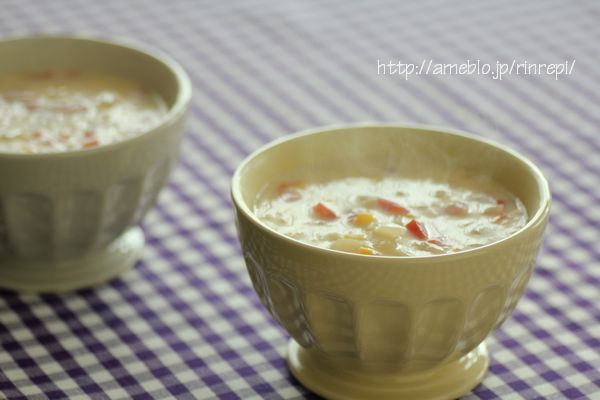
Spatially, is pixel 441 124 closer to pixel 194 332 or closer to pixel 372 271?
pixel 194 332

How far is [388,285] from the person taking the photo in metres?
1.04

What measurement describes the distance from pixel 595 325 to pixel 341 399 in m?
0.37

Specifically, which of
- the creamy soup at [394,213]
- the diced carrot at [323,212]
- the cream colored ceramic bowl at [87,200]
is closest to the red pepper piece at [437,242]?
the creamy soup at [394,213]

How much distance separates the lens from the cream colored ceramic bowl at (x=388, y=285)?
3.41ft

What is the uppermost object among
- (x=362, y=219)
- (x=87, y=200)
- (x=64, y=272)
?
(x=362, y=219)

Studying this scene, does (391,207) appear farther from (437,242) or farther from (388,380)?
(388,380)

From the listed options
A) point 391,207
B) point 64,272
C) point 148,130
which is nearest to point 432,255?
point 391,207

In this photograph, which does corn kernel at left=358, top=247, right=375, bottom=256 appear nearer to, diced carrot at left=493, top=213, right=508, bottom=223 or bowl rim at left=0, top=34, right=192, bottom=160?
diced carrot at left=493, top=213, right=508, bottom=223

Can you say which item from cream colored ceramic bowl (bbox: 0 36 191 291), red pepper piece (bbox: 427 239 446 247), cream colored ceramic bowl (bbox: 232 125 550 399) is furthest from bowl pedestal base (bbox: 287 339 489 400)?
cream colored ceramic bowl (bbox: 0 36 191 291)

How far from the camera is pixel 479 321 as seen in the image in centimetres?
110

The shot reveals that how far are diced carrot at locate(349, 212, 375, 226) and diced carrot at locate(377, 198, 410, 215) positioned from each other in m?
0.03

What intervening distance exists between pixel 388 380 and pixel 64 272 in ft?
1.68

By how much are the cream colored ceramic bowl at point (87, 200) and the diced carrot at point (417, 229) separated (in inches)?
14.8

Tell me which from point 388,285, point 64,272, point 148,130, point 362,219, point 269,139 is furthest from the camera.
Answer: point 269,139
